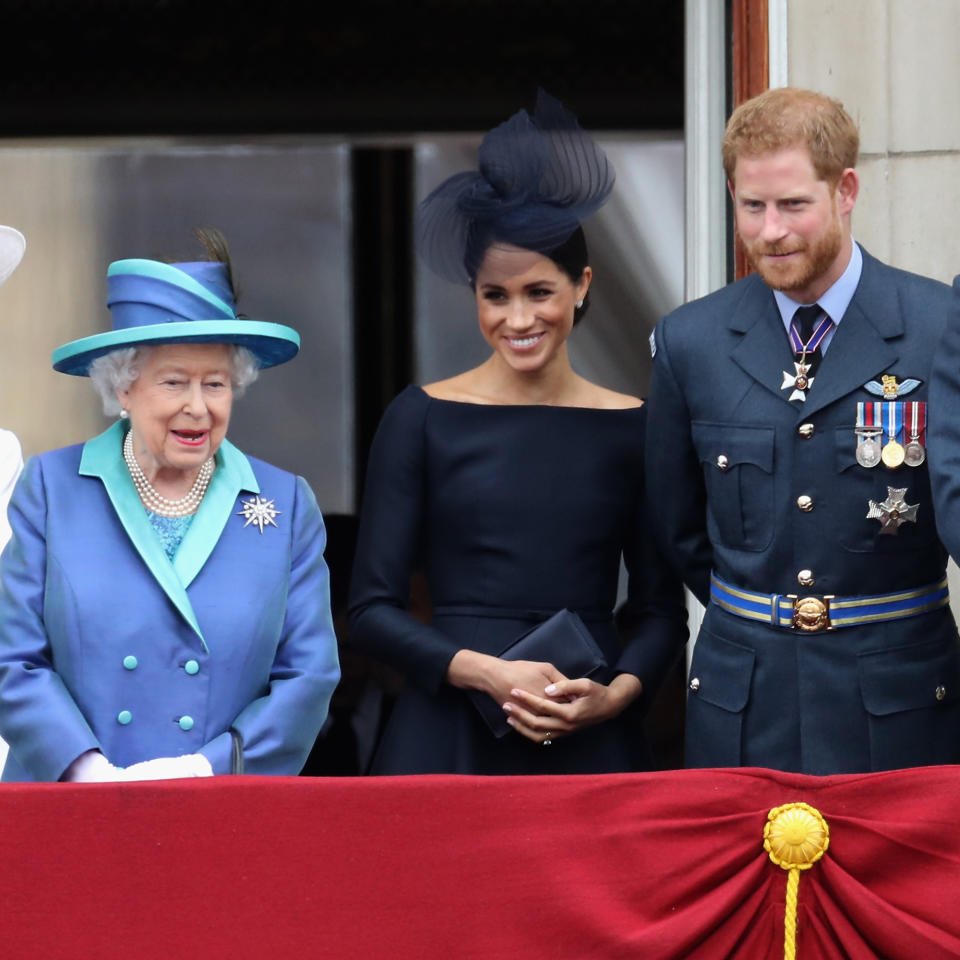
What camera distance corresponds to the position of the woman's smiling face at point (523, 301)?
9.59ft

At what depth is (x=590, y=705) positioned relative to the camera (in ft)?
9.21

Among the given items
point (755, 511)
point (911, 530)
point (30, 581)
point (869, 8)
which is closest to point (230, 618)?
point (30, 581)

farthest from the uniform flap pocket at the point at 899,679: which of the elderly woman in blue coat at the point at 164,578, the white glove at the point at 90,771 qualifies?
the white glove at the point at 90,771

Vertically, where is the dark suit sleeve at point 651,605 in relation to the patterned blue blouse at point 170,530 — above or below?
below

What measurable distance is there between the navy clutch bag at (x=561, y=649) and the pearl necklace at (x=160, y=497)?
1.85 ft

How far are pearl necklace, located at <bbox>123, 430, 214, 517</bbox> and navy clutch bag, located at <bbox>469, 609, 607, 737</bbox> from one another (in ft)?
1.85

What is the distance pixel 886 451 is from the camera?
260 centimetres

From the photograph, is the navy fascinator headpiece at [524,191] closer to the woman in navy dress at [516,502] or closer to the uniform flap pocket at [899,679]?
the woman in navy dress at [516,502]

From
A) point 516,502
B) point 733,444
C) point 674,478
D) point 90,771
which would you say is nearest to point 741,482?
point 733,444

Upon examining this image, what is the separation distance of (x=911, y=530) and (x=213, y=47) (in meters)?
4.57

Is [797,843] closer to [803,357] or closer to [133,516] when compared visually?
[803,357]

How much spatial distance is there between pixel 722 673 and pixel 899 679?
0.27 m

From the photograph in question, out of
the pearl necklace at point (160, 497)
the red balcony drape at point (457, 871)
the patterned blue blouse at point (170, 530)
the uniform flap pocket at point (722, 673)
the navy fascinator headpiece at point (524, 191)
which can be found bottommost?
the red balcony drape at point (457, 871)

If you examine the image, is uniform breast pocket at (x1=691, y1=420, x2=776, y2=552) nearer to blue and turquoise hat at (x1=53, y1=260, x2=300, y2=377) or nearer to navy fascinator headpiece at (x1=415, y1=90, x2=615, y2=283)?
navy fascinator headpiece at (x1=415, y1=90, x2=615, y2=283)
